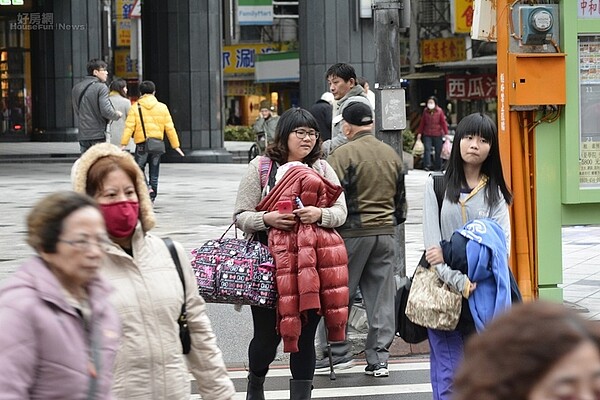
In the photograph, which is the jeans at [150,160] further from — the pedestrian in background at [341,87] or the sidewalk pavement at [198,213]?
the pedestrian in background at [341,87]

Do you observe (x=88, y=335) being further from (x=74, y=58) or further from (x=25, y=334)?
(x=74, y=58)

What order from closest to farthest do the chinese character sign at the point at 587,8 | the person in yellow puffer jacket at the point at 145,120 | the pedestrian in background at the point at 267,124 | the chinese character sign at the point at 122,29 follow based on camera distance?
the chinese character sign at the point at 587,8 < the person in yellow puffer jacket at the point at 145,120 < the pedestrian in background at the point at 267,124 < the chinese character sign at the point at 122,29

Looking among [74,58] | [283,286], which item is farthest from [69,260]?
[74,58]

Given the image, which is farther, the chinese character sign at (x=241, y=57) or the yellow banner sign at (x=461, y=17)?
the chinese character sign at (x=241, y=57)

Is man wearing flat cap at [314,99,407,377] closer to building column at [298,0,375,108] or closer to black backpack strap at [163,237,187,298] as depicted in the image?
black backpack strap at [163,237,187,298]

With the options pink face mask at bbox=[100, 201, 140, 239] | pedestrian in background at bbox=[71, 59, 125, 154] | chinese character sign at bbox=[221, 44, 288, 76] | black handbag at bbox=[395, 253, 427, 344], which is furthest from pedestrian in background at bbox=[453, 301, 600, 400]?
chinese character sign at bbox=[221, 44, 288, 76]

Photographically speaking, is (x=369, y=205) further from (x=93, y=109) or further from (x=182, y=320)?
(x=93, y=109)

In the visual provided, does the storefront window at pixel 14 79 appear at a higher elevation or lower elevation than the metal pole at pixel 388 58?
higher

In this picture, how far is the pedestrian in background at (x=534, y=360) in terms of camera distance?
76.0 inches

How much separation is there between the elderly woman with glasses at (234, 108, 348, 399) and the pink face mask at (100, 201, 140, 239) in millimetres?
2729

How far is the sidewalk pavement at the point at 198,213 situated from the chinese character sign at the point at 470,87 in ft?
50.2

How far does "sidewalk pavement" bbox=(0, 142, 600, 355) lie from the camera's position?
12.6 meters

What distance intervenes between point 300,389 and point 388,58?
381 centimetres

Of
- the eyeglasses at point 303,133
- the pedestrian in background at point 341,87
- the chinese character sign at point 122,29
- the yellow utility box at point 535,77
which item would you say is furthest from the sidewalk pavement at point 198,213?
the chinese character sign at point 122,29
